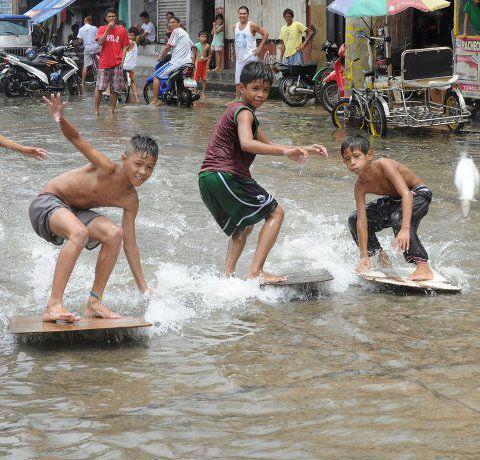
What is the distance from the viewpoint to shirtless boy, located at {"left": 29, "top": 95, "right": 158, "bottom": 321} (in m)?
4.94

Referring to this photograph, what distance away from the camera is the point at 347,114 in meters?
14.1

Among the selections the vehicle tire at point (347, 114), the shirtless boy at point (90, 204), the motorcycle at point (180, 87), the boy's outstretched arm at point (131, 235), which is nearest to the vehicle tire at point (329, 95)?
the vehicle tire at point (347, 114)

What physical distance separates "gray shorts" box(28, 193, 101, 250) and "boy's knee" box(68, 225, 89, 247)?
0.46 feet

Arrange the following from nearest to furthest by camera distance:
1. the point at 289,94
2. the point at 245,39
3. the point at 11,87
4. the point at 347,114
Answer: the point at 347,114
the point at 289,94
the point at 245,39
the point at 11,87

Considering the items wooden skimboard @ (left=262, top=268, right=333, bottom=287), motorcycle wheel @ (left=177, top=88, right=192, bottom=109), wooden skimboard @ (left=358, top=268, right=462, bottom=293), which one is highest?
motorcycle wheel @ (left=177, top=88, right=192, bottom=109)

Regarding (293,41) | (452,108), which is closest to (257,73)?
(452,108)

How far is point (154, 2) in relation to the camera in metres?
27.5

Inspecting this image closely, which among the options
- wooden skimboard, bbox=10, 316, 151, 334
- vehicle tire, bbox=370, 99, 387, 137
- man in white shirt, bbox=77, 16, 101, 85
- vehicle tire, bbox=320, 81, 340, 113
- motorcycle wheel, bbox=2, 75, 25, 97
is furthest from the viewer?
man in white shirt, bbox=77, 16, 101, 85

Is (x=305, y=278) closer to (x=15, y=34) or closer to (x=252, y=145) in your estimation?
(x=252, y=145)

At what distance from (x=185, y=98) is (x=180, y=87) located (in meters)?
0.22

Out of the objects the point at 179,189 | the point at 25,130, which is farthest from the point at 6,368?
the point at 25,130

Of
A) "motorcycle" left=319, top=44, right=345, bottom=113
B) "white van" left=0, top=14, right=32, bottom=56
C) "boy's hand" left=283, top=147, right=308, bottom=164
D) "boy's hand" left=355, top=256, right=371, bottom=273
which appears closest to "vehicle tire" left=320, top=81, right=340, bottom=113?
"motorcycle" left=319, top=44, right=345, bottom=113

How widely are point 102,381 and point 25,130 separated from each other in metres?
10.7

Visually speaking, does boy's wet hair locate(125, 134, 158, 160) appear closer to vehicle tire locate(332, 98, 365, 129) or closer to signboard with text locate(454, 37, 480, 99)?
vehicle tire locate(332, 98, 365, 129)
